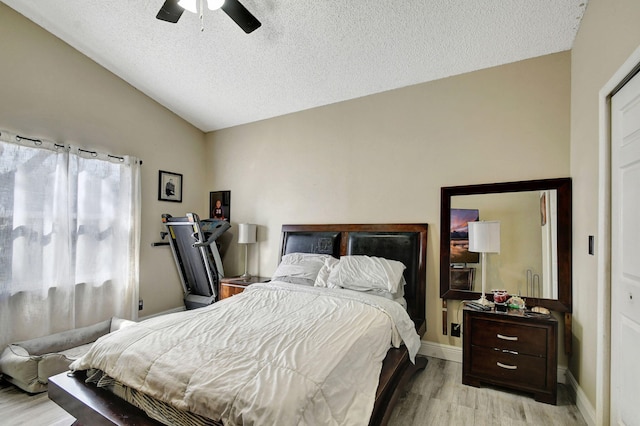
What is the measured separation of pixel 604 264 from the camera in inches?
69.9

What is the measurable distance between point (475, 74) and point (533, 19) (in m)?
0.65

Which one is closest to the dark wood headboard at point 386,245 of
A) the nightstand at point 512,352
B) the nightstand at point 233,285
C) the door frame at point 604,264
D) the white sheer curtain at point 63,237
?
the nightstand at point 512,352

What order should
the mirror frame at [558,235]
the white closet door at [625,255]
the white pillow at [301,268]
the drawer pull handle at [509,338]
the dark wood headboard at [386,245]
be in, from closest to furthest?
the white closet door at [625,255]
the drawer pull handle at [509,338]
the mirror frame at [558,235]
the dark wood headboard at [386,245]
the white pillow at [301,268]

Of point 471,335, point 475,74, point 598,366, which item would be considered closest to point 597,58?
point 475,74

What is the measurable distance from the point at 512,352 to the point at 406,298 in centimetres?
96

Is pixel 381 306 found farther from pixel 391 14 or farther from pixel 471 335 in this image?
pixel 391 14

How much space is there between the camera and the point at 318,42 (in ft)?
8.87

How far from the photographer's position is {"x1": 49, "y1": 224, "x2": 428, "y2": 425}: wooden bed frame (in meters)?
1.49

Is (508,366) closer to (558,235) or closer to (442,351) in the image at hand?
(442,351)

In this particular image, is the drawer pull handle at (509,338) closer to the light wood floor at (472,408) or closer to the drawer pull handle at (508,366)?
the drawer pull handle at (508,366)

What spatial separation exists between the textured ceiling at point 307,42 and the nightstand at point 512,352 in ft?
7.43

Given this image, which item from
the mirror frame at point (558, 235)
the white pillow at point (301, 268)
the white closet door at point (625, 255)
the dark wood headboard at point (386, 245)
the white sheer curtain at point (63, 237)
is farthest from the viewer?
the white pillow at point (301, 268)

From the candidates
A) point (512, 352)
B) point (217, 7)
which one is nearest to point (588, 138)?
point (512, 352)

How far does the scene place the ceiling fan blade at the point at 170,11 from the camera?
1.99 meters
